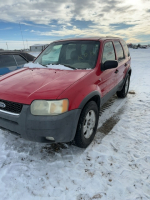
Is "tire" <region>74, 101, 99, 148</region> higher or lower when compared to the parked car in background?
lower

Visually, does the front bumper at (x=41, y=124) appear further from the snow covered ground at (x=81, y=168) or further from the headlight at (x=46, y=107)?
the snow covered ground at (x=81, y=168)

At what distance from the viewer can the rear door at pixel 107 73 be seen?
3.06 meters

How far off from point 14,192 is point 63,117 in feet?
3.63

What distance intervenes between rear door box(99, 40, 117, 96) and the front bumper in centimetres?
113

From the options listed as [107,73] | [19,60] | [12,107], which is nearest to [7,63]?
[19,60]

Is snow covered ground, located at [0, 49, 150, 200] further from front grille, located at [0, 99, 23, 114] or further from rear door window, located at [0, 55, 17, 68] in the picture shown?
rear door window, located at [0, 55, 17, 68]

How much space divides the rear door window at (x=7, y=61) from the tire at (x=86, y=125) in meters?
3.43

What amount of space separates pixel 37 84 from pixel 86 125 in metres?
1.07

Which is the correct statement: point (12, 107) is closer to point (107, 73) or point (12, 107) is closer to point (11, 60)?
point (107, 73)

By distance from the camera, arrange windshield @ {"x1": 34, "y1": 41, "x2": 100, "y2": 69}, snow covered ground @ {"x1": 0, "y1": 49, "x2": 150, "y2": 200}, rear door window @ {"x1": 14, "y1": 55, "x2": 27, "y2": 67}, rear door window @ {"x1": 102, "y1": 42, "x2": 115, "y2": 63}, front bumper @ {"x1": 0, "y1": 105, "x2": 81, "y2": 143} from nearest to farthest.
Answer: snow covered ground @ {"x1": 0, "y1": 49, "x2": 150, "y2": 200} < front bumper @ {"x1": 0, "y1": 105, "x2": 81, "y2": 143} < windshield @ {"x1": 34, "y1": 41, "x2": 100, "y2": 69} < rear door window @ {"x1": 102, "y1": 42, "x2": 115, "y2": 63} < rear door window @ {"x1": 14, "y1": 55, "x2": 27, "y2": 67}

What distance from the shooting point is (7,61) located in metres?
4.86

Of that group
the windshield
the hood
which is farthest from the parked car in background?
the hood

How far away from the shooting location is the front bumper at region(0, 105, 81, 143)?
79.4 inches

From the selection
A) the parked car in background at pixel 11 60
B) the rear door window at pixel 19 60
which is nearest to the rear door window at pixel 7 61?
the parked car in background at pixel 11 60
